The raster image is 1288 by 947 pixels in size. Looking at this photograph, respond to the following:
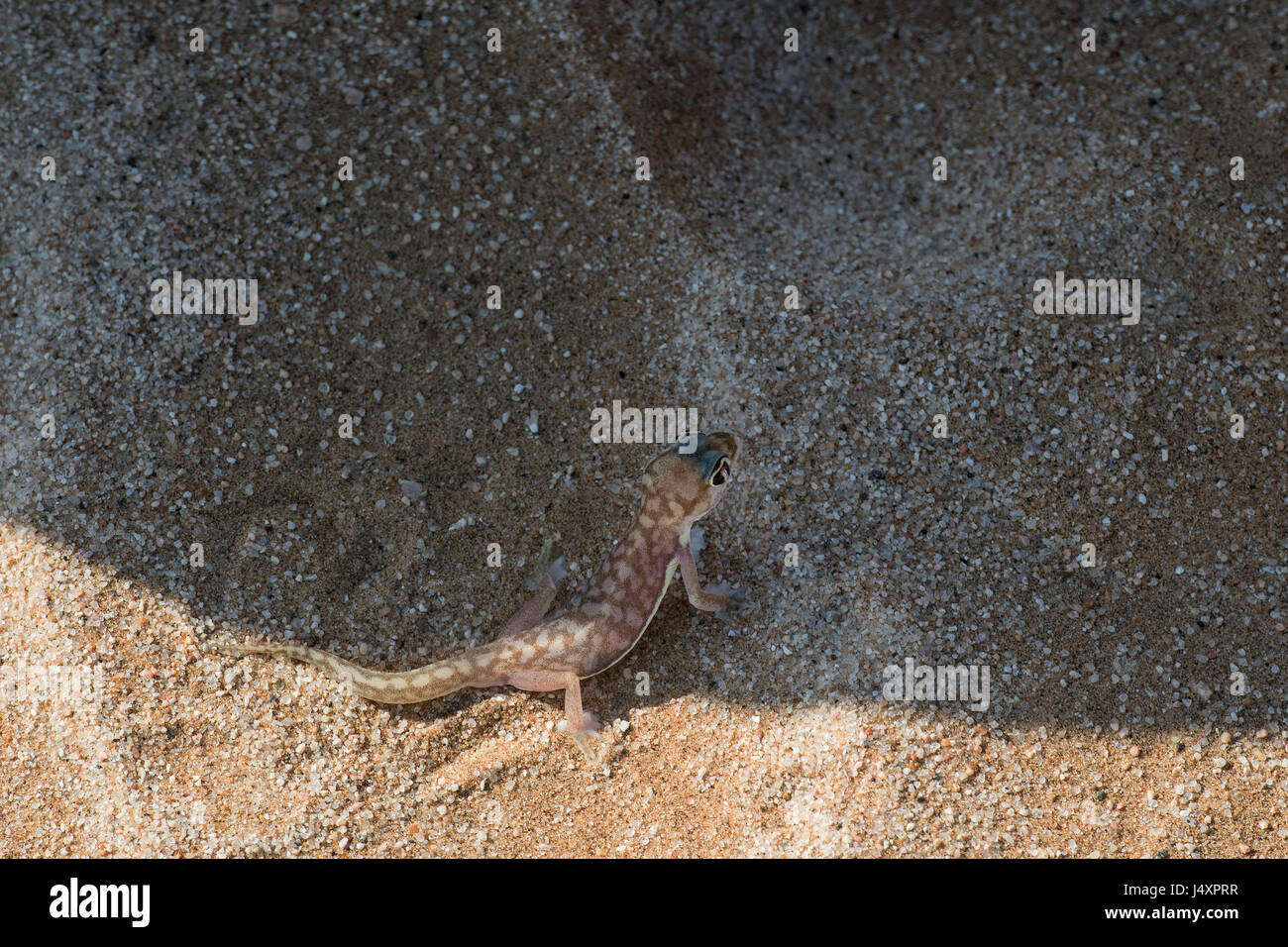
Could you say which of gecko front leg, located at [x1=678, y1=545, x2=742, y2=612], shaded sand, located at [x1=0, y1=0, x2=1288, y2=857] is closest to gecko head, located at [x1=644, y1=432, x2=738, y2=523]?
gecko front leg, located at [x1=678, y1=545, x2=742, y2=612]

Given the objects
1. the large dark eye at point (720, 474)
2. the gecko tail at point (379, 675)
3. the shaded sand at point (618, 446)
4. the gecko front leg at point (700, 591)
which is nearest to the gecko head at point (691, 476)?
the large dark eye at point (720, 474)

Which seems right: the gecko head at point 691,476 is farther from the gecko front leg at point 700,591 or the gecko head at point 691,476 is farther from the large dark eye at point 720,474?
the gecko front leg at point 700,591

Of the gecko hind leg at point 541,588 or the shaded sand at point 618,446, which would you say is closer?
the shaded sand at point 618,446

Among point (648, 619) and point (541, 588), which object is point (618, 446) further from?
point (648, 619)

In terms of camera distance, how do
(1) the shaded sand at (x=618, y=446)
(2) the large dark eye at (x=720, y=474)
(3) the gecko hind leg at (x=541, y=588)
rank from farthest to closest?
(3) the gecko hind leg at (x=541, y=588) → (1) the shaded sand at (x=618, y=446) → (2) the large dark eye at (x=720, y=474)

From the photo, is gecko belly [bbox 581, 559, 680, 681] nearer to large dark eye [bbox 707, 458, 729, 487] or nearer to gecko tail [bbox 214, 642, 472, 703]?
large dark eye [bbox 707, 458, 729, 487]

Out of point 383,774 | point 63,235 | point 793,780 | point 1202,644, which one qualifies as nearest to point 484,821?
point 383,774

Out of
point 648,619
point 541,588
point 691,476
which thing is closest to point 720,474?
point 691,476
